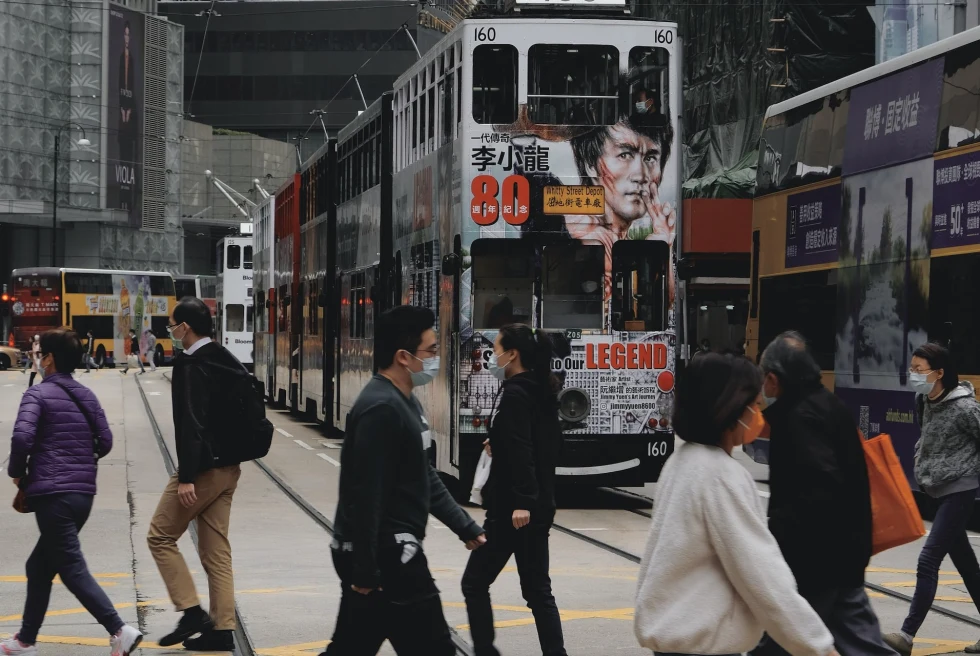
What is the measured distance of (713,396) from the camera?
4.08 metres

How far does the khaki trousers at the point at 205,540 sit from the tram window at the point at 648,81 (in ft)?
24.5

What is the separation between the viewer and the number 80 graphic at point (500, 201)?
13.8 m

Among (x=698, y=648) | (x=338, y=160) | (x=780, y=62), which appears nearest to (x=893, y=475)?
(x=698, y=648)

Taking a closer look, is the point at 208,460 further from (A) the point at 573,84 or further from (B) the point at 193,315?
(A) the point at 573,84

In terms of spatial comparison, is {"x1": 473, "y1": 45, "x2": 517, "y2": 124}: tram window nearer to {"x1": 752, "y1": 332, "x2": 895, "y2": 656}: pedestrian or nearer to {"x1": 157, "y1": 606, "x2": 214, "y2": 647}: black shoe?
{"x1": 157, "y1": 606, "x2": 214, "y2": 647}: black shoe

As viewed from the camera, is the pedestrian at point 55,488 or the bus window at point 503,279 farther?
the bus window at point 503,279

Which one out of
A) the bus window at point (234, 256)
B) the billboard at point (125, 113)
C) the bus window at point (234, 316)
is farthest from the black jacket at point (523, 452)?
the billboard at point (125, 113)

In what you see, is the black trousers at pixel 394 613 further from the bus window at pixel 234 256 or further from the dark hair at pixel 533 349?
the bus window at pixel 234 256

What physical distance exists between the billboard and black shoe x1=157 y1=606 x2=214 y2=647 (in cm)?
6791

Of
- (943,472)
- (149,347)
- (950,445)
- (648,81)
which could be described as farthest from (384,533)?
(149,347)

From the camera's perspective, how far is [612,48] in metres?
14.0

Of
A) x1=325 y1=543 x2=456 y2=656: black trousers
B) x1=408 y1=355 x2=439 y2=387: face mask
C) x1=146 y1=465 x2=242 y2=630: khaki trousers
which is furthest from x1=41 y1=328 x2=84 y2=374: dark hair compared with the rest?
x1=325 y1=543 x2=456 y2=656: black trousers

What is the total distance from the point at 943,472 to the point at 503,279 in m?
6.49

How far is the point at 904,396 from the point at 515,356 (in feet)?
23.8
